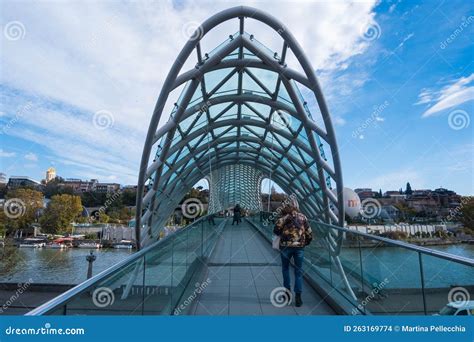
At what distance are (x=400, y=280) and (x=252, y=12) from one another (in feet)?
37.0

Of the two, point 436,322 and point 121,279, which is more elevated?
point 121,279

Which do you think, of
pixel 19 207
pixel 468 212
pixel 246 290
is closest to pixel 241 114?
pixel 246 290

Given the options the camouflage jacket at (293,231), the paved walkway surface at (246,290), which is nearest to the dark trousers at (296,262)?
the camouflage jacket at (293,231)

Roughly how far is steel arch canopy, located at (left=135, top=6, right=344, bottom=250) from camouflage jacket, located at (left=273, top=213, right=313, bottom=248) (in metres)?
9.01

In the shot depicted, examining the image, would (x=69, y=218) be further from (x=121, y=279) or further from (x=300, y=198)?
(x=121, y=279)

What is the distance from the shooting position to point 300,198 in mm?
32000

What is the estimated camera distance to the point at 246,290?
621 cm

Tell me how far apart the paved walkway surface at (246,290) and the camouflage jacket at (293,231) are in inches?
41.7

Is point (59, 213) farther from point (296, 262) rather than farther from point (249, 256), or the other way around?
point (296, 262)

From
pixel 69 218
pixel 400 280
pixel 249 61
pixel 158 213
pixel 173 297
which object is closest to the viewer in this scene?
pixel 400 280

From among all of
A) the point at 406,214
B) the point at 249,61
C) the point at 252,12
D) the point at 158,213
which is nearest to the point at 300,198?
the point at 158,213

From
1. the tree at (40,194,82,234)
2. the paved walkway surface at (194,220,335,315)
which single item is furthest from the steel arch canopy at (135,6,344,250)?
the tree at (40,194,82,234)

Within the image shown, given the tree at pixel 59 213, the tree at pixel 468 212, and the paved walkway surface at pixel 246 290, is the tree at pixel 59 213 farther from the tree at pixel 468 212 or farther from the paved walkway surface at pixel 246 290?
the tree at pixel 468 212

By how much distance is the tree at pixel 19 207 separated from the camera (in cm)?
5300
